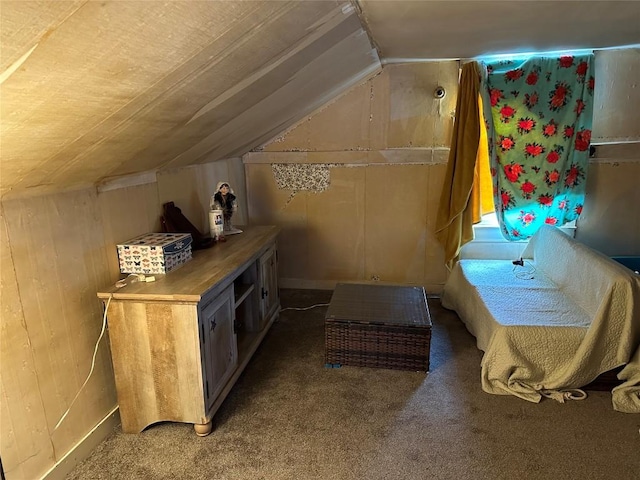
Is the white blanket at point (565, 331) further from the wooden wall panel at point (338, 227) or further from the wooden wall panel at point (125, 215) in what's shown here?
the wooden wall panel at point (125, 215)

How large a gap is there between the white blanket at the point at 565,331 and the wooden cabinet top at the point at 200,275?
142 centimetres

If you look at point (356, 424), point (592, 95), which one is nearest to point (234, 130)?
point (356, 424)

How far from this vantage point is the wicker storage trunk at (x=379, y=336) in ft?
8.09

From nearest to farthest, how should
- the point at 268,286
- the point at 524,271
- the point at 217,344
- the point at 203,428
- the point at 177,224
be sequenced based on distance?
the point at 203,428
the point at 217,344
the point at 177,224
the point at 268,286
the point at 524,271

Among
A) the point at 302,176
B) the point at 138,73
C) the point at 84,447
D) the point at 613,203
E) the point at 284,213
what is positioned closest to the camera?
the point at 138,73

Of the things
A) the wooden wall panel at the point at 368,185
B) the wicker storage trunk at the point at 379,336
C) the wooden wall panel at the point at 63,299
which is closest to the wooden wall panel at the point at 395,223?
the wooden wall panel at the point at 368,185

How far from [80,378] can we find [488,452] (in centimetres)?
177

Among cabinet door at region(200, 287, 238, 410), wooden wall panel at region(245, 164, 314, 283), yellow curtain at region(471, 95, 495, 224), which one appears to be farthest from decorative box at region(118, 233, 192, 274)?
yellow curtain at region(471, 95, 495, 224)

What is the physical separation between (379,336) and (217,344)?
928 mm

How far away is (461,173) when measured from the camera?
3.26 metres

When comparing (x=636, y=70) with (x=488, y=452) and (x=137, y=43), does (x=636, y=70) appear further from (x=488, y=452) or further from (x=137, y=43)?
(x=137, y=43)

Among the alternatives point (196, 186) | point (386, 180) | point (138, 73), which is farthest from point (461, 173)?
point (138, 73)

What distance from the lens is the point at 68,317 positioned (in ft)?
5.85

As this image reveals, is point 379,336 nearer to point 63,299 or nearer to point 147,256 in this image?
point 147,256
